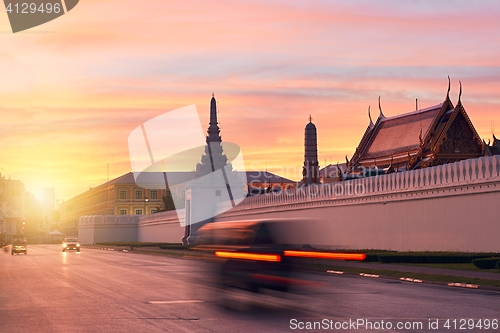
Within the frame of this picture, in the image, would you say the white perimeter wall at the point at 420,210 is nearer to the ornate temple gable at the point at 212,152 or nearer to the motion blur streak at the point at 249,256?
the motion blur streak at the point at 249,256

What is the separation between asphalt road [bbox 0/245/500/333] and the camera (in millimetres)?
14062

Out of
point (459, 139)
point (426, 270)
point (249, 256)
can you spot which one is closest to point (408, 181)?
point (426, 270)

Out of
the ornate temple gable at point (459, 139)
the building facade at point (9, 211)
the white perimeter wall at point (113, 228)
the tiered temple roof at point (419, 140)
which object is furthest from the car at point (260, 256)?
→ the building facade at point (9, 211)

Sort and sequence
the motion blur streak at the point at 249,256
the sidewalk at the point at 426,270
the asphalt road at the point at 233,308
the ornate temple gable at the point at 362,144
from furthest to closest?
the ornate temple gable at the point at 362,144, the sidewalk at the point at 426,270, the motion blur streak at the point at 249,256, the asphalt road at the point at 233,308

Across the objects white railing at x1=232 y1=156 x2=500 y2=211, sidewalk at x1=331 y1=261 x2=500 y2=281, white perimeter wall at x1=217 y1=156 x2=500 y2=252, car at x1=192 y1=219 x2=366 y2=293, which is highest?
white railing at x1=232 y1=156 x2=500 y2=211

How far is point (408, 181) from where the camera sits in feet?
139

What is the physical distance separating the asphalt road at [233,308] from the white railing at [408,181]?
11.8m

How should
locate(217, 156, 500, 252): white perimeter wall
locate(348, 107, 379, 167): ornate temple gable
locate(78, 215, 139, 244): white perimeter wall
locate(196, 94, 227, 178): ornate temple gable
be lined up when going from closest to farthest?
locate(217, 156, 500, 252): white perimeter wall
locate(348, 107, 379, 167): ornate temple gable
locate(196, 94, 227, 178): ornate temple gable
locate(78, 215, 139, 244): white perimeter wall

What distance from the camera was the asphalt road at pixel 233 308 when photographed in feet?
46.1

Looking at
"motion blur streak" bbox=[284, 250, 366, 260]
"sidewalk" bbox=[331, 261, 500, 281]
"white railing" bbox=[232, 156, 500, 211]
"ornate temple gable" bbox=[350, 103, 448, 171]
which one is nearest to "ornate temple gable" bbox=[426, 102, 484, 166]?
"ornate temple gable" bbox=[350, 103, 448, 171]

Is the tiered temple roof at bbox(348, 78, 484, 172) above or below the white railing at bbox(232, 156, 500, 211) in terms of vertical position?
above

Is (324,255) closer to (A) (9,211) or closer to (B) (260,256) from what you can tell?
(B) (260,256)

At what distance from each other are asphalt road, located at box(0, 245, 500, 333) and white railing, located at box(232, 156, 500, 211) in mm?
11823

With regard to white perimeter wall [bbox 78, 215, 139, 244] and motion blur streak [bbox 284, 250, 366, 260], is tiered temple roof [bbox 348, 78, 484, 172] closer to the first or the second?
white perimeter wall [bbox 78, 215, 139, 244]
